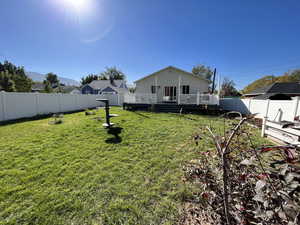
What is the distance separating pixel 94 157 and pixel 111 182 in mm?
1181

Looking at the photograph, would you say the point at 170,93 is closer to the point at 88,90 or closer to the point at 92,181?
the point at 92,181

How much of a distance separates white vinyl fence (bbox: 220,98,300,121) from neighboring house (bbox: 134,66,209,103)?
3.59 metres

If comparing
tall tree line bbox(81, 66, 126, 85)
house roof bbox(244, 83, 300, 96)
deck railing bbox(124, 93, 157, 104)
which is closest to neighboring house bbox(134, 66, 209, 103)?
deck railing bbox(124, 93, 157, 104)

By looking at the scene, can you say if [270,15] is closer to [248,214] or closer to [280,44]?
[280,44]

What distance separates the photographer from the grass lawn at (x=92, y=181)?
169 cm

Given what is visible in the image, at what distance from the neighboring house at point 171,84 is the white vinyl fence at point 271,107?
359cm

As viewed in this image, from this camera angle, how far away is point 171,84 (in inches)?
551

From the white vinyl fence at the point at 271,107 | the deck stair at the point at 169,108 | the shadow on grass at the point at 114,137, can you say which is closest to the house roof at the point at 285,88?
the white vinyl fence at the point at 271,107

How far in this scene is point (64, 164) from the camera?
2885 mm

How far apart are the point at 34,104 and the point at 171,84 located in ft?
41.3

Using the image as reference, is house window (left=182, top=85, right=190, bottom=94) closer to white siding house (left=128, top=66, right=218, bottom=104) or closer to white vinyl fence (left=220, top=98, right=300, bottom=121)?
white siding house (left=128, top=66, right=218, bottom=104)

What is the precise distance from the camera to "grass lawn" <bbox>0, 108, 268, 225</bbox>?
169cm

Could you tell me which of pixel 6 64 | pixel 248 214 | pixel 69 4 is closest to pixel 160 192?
pixel 248 214

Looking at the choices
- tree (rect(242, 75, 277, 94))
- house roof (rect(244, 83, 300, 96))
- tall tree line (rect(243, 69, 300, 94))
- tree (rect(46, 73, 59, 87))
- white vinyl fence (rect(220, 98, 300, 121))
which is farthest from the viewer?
tree (rect(46, 73, 59, 87))
